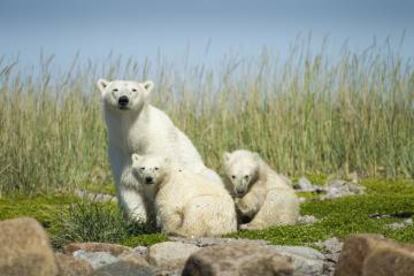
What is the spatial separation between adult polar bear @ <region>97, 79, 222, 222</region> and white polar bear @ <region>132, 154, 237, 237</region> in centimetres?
45

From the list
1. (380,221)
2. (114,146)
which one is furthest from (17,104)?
(380,221)

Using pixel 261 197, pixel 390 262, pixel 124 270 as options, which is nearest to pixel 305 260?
pixel 390 262

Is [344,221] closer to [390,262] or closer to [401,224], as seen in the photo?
[401,224]

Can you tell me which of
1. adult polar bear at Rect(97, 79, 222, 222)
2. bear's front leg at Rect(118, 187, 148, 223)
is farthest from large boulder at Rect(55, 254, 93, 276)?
adult polar bear at Rect(97, 79, 222, 222)

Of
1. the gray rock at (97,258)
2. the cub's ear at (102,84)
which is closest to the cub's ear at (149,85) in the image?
the cub's ear at (102,84)

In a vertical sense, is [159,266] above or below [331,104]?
below

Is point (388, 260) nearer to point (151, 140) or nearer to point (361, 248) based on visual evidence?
point (361, 248)

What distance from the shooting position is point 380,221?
35.0 feet

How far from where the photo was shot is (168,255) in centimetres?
796

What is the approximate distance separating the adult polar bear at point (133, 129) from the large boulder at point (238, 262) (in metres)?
3.61

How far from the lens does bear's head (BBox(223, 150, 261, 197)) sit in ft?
33.5

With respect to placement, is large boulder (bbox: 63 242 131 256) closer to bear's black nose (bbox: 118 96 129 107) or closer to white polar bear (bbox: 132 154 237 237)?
white polar bear (bbox: 132 154 237 237)

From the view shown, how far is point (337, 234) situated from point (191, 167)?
2331mm

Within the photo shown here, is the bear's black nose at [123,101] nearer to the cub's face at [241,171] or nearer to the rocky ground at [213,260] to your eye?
the cub's face at [241,171]
